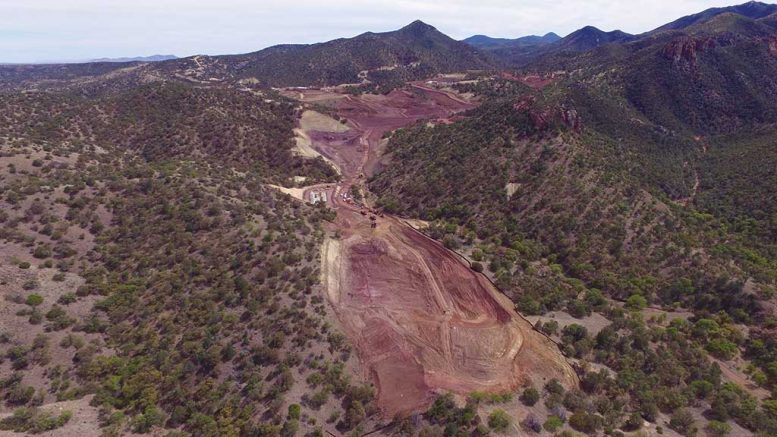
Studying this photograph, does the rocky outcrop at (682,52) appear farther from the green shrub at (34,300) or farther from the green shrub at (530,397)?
the green shrub at (34,300)

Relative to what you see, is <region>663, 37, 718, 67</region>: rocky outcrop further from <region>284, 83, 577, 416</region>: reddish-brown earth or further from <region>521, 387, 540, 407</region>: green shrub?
<region>521, 387, 540, 407</region>: green shrub

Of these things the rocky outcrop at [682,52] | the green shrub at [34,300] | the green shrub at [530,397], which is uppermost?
the rocky outcrop at [682,52]

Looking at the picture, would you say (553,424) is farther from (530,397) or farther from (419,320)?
(419,320)

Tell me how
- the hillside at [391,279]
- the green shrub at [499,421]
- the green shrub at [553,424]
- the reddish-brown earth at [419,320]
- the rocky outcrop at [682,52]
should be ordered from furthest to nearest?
1. the rocky outcrop at [682,52]
2. the reddish-brown earth at [419,320]
3. the hillside at [391,279]
4. the green shrub at [553,424]
5. the green shrub at [499,421]

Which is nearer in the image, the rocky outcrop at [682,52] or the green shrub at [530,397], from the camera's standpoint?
the green shrub at [530,397]

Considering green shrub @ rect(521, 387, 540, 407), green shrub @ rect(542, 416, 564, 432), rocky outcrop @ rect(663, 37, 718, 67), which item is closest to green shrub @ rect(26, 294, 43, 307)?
green shrub @ rect(521, 387, 540, 407)

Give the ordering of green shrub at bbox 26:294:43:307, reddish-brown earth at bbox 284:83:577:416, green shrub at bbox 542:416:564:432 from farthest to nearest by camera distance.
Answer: green shrub at bbox 26:294:43:307
reddish-brown earth at bbox 284:83:577:416
green shrub at bbox 542:416:564:432

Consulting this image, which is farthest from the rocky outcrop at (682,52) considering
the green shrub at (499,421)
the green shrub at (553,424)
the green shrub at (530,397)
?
the green shrub at (499,421)

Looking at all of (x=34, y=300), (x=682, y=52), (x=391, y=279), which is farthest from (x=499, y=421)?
(x=682, y=52)

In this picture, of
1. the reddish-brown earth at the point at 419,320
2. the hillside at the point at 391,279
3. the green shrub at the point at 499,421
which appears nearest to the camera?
the green shrub at the point at 499,421
